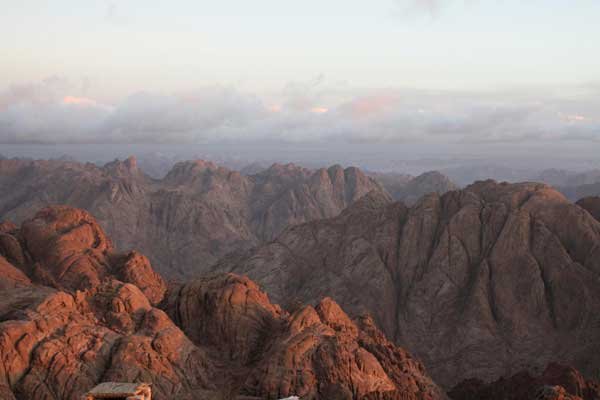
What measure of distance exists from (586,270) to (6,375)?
8328cm

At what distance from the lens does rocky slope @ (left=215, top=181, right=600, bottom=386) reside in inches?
3519

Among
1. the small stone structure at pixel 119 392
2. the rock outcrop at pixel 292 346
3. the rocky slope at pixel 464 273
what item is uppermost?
the small stone structure at pixel 119 392

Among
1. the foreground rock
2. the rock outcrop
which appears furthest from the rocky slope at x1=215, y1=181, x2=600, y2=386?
the rock outcrop

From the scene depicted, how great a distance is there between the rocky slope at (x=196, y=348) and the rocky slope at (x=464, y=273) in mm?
37919

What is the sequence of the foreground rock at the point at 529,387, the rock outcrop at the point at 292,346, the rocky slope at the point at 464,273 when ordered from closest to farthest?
the rock outcrop at the point at 292,346 → the foreground rock at the point at 529,387 → the rocky slope at the point at 464,273

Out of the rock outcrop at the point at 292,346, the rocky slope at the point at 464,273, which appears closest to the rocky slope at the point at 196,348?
the rock outcrop at the point at 292,346

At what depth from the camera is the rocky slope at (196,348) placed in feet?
134

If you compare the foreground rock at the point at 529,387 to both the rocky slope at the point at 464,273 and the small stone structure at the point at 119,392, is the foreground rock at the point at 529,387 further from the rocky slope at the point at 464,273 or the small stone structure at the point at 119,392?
the small stone structure at the point at 119,392

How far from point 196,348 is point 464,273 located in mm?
65732

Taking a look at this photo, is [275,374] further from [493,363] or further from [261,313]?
[493,363]

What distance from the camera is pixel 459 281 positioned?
10188cm

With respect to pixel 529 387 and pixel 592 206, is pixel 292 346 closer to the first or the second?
pixel 529 387

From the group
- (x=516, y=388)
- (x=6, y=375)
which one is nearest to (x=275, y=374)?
(x=6, y=375)

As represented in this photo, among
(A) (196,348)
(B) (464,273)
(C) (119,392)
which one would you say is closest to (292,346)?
(A) (196,348)
